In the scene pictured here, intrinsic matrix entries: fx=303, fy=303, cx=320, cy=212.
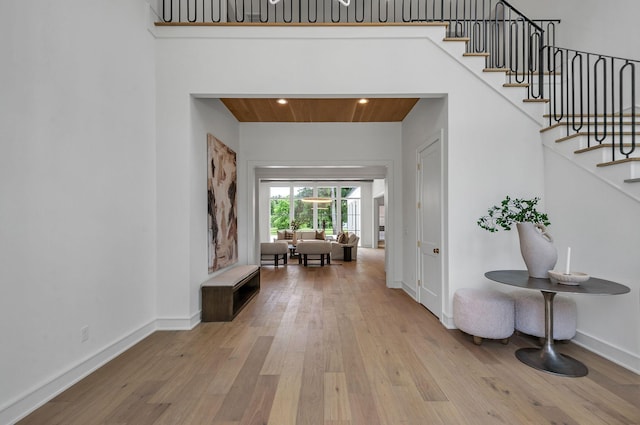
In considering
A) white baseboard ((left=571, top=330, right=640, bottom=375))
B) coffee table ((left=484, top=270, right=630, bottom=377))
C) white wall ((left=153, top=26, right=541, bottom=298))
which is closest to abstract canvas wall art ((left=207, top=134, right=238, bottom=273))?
white wall ((left=153, top=26, right=541, bottom=298))

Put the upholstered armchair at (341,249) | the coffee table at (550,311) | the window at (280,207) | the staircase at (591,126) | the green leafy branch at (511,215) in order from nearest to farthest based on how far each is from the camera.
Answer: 1. the coffee table at (550,311)
2. the staircase at (591,126)
3. the green leafy branch at (511,215)
4. the upholstered armchair at (341,249)
5. the window at (280,207)

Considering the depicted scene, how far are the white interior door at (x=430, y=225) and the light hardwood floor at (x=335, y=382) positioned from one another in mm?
507

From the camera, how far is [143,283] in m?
3.24

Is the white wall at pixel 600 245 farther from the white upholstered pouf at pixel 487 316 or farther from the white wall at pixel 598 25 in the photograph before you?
the white wall at pixel 598 25

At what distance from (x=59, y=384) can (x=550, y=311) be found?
3.91 meters

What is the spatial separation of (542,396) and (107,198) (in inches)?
149

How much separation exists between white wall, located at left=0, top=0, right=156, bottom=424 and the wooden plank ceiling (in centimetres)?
165

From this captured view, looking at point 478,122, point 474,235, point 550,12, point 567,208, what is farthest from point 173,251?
point 550,12

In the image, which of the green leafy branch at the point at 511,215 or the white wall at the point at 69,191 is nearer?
the white wall at the point at 69,191

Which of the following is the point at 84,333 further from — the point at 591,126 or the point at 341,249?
the point at 341,249

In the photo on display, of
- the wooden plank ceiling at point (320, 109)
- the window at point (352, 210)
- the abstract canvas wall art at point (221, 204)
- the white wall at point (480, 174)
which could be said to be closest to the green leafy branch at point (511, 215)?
the white wall at point (480, 174)

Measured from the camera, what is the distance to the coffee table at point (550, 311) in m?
2.32

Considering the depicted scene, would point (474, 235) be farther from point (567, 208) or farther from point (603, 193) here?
point (603, 193)

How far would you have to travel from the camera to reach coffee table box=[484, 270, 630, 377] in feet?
7.61
